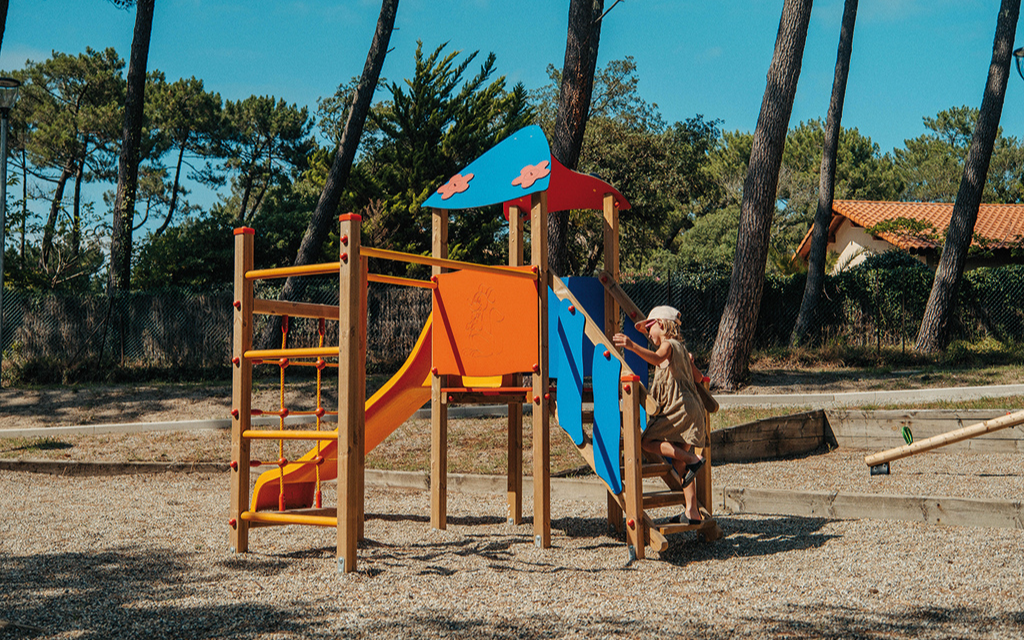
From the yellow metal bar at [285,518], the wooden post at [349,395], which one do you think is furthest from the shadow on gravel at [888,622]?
the yellow metal bar at [285,518]

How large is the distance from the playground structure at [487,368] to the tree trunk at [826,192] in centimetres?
1422

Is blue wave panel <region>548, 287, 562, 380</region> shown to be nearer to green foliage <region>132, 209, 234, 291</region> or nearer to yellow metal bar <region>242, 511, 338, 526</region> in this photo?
yellow metal bar <region>242, 511, 338, 526</region>

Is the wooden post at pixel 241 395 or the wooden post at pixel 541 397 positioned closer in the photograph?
the wooden post at pixel 241 395

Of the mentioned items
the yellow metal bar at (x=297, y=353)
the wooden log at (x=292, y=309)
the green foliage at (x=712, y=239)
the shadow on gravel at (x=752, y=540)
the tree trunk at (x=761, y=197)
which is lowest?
the shadow on gravel at (x=752, y=540)

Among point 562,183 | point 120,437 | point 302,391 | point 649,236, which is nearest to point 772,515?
point 562,183

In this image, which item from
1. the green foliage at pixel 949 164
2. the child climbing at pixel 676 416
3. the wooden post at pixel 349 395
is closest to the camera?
the wooden post at pixel 349 395

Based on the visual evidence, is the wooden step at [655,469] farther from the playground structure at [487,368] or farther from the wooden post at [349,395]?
the wooden post at [349,395]

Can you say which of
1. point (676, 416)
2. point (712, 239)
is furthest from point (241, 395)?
point (712, 239)

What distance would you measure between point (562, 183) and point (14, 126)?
34788mm

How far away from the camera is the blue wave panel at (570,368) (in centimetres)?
577

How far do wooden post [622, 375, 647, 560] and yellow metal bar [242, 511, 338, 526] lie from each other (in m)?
1.88

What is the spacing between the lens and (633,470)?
17.1 ft

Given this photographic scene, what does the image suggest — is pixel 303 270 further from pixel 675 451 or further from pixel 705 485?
pixel 705 485

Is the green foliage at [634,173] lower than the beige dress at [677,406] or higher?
higher
